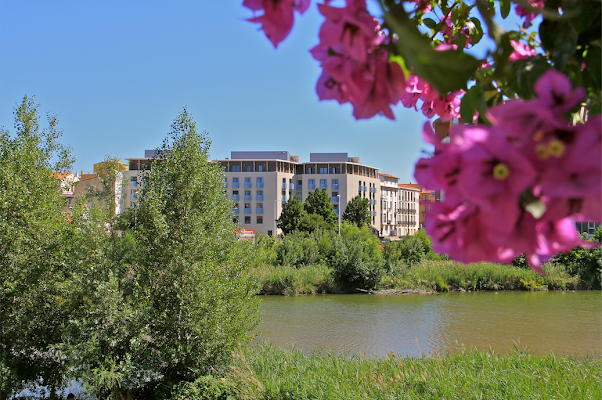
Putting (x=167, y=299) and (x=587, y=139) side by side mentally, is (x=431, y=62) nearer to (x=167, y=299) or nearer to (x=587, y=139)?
(x=587, y=139)

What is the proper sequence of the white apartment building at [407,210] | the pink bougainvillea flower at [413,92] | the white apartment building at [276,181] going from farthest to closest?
the white apartment building at [407,210] → the white apartment building at [276,181] → the pink bougainvillea flower at [413,92]

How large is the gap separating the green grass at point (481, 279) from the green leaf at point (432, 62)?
67.9ft

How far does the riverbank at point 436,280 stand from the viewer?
66.6 feet

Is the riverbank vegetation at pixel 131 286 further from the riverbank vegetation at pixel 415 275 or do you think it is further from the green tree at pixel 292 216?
the green tree at pixel 292 216

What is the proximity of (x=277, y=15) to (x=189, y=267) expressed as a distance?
7.48 metres

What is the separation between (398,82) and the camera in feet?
2.16

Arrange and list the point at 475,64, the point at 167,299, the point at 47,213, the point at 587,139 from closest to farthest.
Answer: the point at 587,139 < the point at 475,64 < the point at 167,299 < the point at 47,213

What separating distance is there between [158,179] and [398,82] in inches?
322

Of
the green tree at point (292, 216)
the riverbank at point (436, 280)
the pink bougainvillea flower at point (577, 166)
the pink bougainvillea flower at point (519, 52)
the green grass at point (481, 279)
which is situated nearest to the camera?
the pink bougainvillea flower at point (577, 166)

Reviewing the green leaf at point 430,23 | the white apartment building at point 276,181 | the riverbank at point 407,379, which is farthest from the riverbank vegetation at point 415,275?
the white apartment building at point 276,181

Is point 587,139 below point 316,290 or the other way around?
the other way around

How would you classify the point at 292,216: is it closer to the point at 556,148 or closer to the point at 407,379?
the point at 407,379

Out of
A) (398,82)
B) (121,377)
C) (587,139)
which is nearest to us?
(587,139)

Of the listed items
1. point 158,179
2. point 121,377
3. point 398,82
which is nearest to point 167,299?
point 121,377
